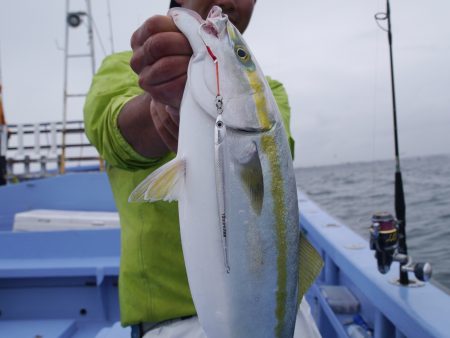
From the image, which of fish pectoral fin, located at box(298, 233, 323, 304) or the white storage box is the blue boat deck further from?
fish pectoral fin, located at box(298, 233, 323, 304)

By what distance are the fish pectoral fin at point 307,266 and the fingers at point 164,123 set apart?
1.94 ft

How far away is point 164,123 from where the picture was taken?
54.6 inches

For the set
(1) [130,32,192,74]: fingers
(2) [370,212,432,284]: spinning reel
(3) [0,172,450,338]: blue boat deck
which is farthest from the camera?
(3) [0,172,450,338]: blue boat deck

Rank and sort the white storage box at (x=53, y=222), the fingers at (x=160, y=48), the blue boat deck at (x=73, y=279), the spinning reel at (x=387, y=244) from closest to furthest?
1. the fingers at (x=160, y=48)
2. the spinning reel at (x=387, y=244)
3. the blue boat deck at (x=73, y=279)
4. the white storage box at (x=53, y=222)

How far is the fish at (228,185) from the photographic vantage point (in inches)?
46.4

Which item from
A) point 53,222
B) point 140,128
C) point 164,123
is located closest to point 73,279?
point 53,222

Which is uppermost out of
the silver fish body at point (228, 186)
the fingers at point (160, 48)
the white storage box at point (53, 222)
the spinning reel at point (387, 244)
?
the fingers at point (160, 48)

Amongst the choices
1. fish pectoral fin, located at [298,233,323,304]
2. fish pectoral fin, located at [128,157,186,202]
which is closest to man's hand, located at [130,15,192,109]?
fish pectoral fin, located at [128,157,186,202]

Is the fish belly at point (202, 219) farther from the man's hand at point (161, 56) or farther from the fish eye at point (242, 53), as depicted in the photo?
the fish eye at point (242, 53)

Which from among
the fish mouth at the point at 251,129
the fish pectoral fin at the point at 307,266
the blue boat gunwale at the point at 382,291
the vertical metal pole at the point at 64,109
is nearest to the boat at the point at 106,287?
the blue boat gunwale at the point at 382,291

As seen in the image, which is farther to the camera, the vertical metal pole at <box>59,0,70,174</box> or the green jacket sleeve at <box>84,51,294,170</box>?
the vertical metal pole at <box>59,0,70,174</box>

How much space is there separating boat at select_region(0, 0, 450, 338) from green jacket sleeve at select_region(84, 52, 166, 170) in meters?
1.64

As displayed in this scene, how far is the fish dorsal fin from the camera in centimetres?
119

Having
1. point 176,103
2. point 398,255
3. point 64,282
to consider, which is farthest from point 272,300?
point 64,282
